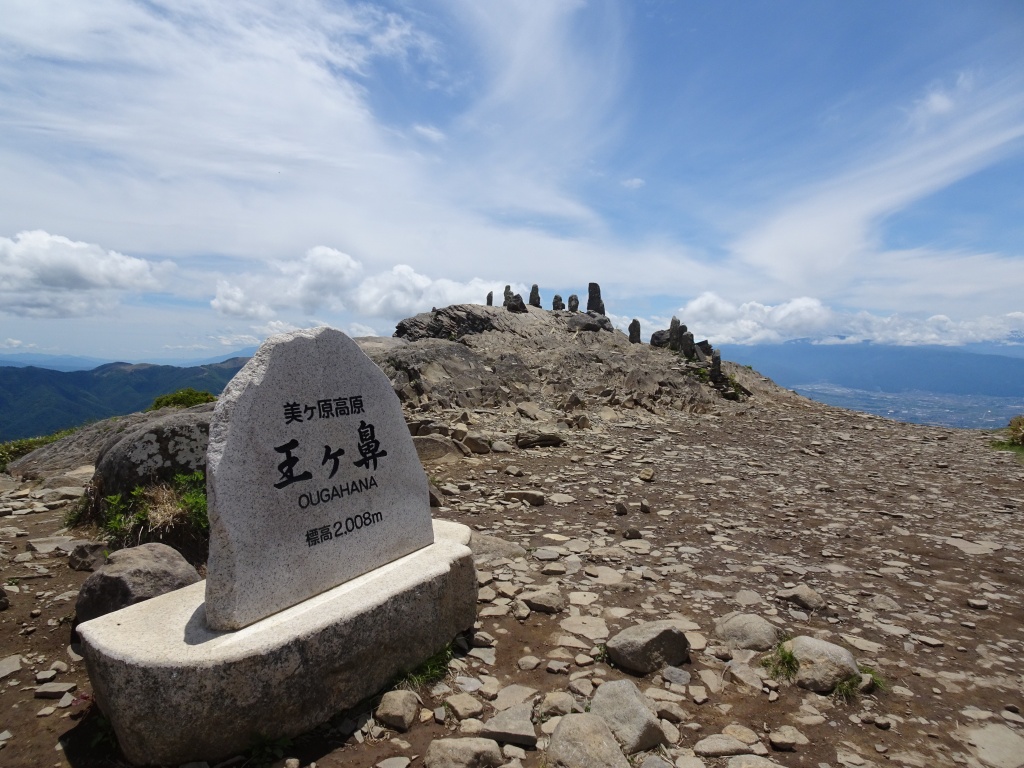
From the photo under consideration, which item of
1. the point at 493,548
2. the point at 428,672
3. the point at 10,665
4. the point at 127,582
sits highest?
the point at 127,582

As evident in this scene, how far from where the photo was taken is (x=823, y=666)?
4.95 meters

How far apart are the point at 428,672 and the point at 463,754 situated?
121 centimetres

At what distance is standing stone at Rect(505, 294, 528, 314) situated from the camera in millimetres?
34562

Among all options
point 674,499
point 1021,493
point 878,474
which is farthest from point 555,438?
point 1021,493

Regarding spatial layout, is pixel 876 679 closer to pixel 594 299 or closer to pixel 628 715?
pixel 628 715

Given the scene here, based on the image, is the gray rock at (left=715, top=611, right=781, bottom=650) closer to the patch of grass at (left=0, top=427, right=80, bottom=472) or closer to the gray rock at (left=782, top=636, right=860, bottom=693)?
the gray rock at (left=782, top=636, right=860, bottom=693)

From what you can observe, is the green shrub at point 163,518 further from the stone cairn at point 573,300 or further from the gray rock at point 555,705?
the stone cairn at point 573,300

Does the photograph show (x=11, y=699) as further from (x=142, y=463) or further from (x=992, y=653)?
(x=992, y=653)

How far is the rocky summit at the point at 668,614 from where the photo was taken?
426 cm

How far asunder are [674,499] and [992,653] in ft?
18.5

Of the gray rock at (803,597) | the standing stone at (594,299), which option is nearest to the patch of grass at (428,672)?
the gray rock at (803,597)

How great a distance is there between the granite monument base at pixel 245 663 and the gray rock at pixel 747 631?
3054mm

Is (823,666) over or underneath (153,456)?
underneath

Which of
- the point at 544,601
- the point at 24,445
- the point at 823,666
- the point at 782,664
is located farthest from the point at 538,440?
the point at 24,445
